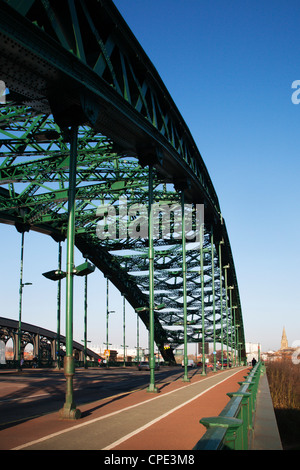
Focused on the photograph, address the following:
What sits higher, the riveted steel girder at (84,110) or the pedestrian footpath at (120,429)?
the riveted steel girder at (84,110)

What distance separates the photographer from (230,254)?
62031mm

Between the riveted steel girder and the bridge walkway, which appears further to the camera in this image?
the riveted steel girder

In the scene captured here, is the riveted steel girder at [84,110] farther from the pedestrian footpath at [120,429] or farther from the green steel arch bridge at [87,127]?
the pedestrian footpath at [120,429]

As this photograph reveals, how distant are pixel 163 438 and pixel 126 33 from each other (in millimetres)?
14385

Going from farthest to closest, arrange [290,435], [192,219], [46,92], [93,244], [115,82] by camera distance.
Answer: [93,244]
[192,219]
[290,435]
[115,82]
[46,92]

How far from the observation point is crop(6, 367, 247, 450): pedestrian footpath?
26.9 feet

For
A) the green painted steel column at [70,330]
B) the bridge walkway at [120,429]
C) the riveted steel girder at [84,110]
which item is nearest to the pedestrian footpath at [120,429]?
the bridge walkway at [120,429]

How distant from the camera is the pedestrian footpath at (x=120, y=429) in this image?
8.21 meters

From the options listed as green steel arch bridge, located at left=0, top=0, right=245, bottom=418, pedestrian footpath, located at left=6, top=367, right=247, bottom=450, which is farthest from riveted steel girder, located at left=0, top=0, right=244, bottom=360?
pedestrian footpath, located at left=6, top=367, right=247, bottom=450

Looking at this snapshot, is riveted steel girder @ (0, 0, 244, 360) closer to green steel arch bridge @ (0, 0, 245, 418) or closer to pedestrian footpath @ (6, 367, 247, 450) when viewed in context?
green steel arch bridge @ (0, 0, 245, 418)

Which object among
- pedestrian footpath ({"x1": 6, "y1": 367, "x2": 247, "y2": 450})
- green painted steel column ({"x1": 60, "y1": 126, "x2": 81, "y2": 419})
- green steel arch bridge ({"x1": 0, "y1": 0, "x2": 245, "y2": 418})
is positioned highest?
green steel arch bridge ({"x1": 0, "y1": 0, "x2": 245, "y2": 418})

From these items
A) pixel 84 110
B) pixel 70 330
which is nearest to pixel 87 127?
pixel 84 110
